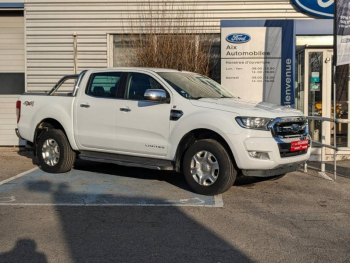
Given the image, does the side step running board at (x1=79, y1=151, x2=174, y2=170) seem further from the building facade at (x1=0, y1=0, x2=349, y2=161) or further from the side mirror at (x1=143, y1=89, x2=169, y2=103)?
the building facade at (x1=0, y1=0, x2=349, y2=161)

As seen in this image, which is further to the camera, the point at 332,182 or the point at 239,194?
the point at 332,182

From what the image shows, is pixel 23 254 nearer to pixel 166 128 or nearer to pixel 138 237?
pixel 138 237

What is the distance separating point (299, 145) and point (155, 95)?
225cm

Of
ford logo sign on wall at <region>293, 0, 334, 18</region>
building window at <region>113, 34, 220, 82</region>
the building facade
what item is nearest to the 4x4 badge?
building window at <region>113, 34, 220, 82</region>

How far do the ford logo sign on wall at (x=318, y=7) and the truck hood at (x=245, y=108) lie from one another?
5.22 m

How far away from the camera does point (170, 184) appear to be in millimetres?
8156

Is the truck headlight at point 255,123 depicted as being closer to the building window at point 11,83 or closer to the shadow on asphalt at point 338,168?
the shadow on asphalt at point 338,168

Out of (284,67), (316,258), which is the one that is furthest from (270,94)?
(316,258)

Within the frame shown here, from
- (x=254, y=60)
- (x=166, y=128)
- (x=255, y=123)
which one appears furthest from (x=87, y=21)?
(x=255, y=123)

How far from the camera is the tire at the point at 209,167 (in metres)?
7.00

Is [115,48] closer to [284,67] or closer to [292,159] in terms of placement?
[284,67]

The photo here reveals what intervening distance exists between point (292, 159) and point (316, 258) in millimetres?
2648

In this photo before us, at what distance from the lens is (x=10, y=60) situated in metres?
13.4

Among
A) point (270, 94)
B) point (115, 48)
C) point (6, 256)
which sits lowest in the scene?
point (6, 256)
